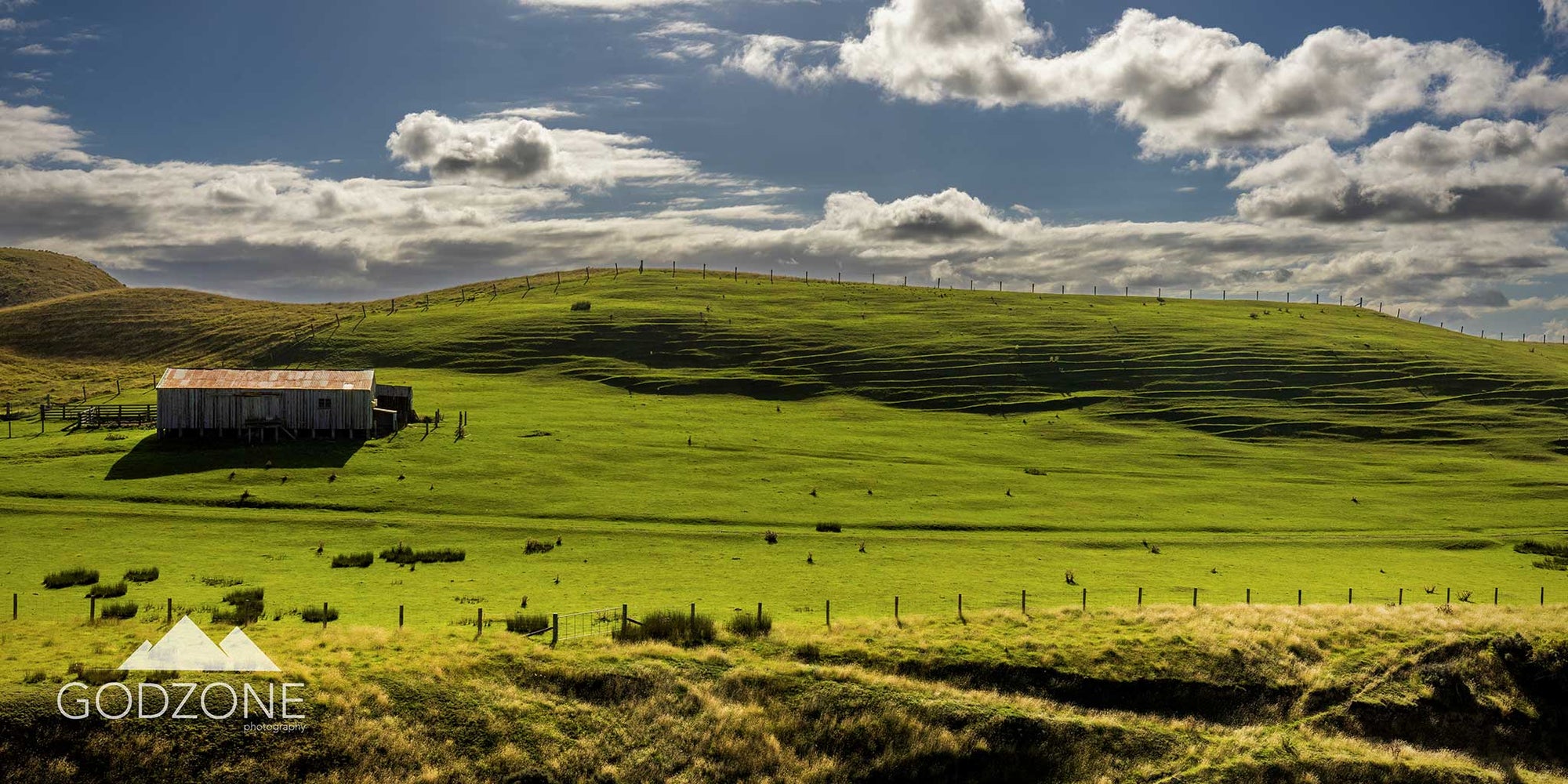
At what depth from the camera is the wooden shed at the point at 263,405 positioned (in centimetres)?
8319

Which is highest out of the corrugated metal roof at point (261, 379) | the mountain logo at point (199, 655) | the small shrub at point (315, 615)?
the corrugated metal roof at point (261, 379)

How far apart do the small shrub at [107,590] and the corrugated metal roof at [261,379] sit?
43641 mm

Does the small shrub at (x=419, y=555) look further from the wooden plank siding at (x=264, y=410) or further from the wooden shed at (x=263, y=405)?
the wooden shed at (x=263, y=405)

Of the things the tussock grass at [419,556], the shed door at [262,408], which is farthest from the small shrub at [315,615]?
the shed door at [262,408]

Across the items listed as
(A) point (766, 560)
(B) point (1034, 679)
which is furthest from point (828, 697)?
(A) point (766, 560)

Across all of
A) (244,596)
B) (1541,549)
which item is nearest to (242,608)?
(244,596)

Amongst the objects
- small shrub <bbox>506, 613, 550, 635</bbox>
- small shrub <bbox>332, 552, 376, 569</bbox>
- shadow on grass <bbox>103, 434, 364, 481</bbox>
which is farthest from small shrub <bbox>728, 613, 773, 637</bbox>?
shadow on grass <bbox>103, 434, 364, 481</bbox>

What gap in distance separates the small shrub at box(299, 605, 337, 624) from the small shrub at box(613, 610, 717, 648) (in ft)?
45.4

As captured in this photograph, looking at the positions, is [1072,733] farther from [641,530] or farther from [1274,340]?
[1274,340]

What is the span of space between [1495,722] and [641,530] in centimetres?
4691

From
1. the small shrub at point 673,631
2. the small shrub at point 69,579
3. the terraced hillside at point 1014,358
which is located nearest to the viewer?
the small shrub at point 673,631

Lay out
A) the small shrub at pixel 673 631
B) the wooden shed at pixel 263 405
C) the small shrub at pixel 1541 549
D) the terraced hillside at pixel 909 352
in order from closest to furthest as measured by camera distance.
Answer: the small shrub at pixel 673 631 → the small shrub at pixel 1541 549 → the wooden shed at pixel 263 405 → the terraced hillside at pixel 909 352

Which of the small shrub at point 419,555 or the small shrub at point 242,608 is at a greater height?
the small shrub at point 242,608

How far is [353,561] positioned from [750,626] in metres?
28.7
